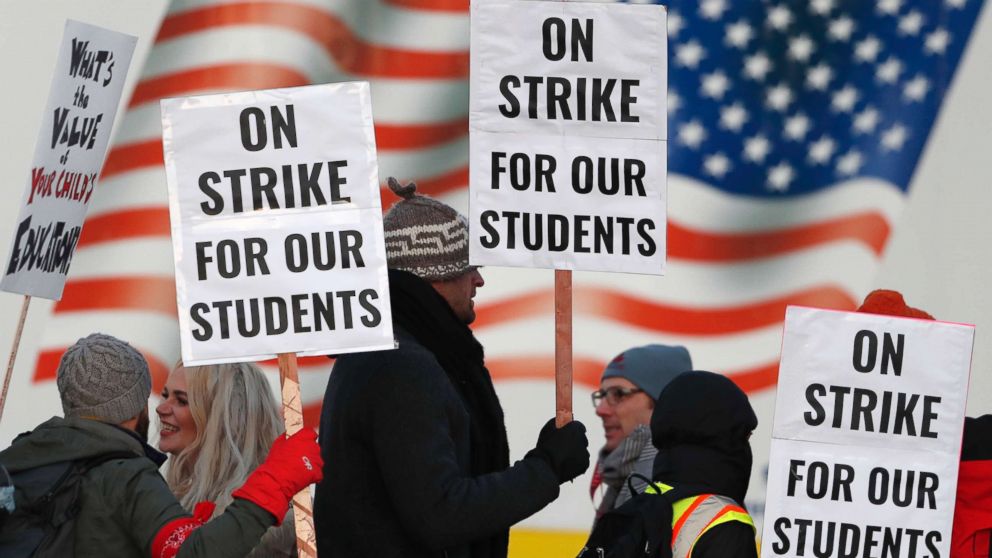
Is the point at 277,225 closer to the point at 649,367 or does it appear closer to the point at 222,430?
the point at 222,430

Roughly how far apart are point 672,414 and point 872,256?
3.40 metres

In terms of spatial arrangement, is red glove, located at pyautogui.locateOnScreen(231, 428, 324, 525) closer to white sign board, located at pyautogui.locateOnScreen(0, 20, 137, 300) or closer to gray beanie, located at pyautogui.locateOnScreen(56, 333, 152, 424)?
gray beanie, located at pyautogui.locateOnScreen(56, 333, 152, 424)

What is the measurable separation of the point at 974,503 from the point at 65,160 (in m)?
2.53

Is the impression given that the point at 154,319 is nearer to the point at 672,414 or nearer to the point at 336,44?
the point at 336,44

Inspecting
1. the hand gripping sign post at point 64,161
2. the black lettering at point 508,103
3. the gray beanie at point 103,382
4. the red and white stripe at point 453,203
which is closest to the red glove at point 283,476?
the gray beanie at point 103,382

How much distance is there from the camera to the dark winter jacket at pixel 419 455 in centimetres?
325

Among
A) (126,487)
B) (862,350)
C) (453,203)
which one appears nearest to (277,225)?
(126,487)

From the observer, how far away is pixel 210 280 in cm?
329

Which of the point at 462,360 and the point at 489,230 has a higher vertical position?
the point at 489,230

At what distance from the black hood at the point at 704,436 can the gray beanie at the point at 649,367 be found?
1611mm

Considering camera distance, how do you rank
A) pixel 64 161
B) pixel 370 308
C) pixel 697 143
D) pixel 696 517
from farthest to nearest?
pixel 697 143 → pixel 64 161 → pixel 370 308 → pixel 696 517

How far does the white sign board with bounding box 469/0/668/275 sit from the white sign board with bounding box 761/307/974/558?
0.43 metres

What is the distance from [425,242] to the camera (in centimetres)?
352

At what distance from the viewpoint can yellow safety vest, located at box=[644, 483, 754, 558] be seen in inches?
124
